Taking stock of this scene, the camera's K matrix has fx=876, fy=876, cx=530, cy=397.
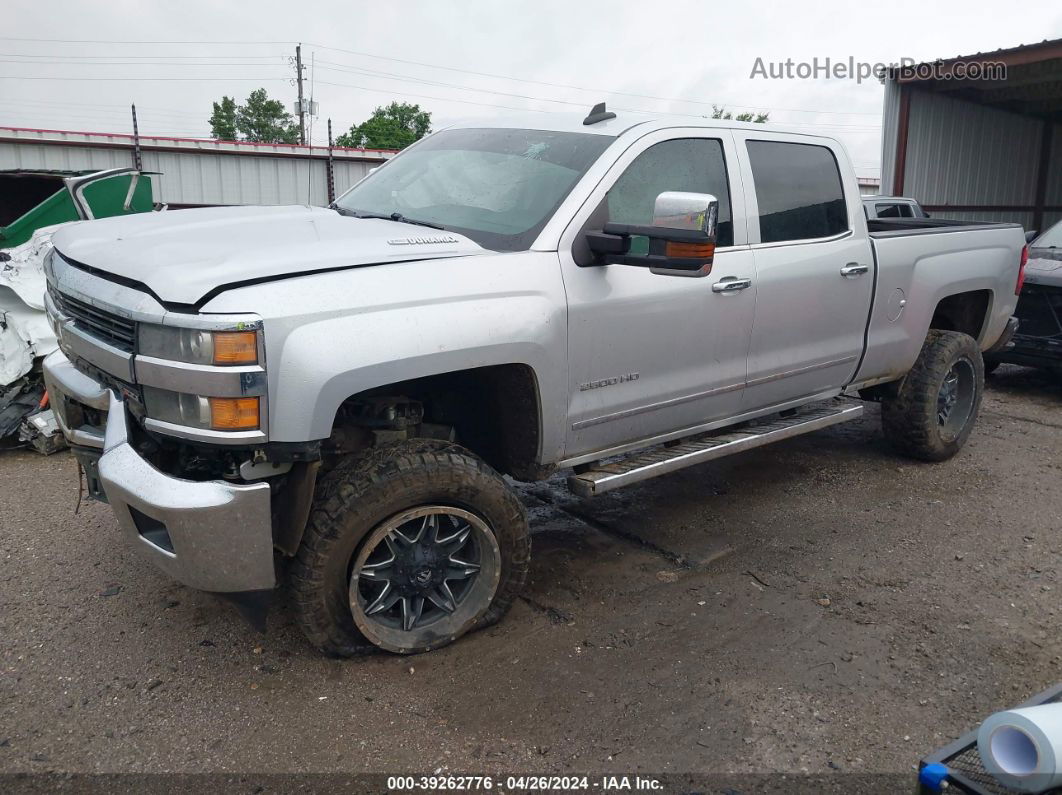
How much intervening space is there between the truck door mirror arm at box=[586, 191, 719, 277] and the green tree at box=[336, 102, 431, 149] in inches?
1802

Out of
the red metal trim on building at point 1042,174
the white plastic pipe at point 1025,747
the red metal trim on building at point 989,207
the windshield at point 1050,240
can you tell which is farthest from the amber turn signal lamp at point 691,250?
the red metal trim on building at point 1042,174

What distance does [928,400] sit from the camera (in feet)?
17.4

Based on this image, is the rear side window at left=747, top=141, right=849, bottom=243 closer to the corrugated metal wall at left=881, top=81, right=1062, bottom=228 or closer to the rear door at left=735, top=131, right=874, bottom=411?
the rear door at left=735, top=131, right=874, bottom=411

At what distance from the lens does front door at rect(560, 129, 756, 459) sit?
3.43 m

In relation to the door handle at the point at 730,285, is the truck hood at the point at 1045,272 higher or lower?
lower

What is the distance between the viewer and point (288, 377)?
266cm

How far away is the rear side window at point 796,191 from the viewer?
4.24m

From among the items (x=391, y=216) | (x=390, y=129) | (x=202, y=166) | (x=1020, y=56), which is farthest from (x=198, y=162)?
(x=390, y=129)

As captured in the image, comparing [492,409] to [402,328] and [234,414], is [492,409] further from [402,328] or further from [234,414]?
[234,414]

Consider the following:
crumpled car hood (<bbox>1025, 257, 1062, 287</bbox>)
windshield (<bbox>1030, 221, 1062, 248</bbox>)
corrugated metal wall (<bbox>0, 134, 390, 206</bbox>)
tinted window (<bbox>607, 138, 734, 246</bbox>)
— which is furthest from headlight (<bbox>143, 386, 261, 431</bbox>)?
corrugated metal wall (<bbox>0, 134, 390, 206</bbox>)

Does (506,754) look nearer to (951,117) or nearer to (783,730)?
(783,730)

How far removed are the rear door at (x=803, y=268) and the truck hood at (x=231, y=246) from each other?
1608 mm

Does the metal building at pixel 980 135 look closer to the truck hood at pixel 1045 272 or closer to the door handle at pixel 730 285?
the truck hood at pixel 1045 272

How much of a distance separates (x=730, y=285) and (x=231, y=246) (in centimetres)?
212
